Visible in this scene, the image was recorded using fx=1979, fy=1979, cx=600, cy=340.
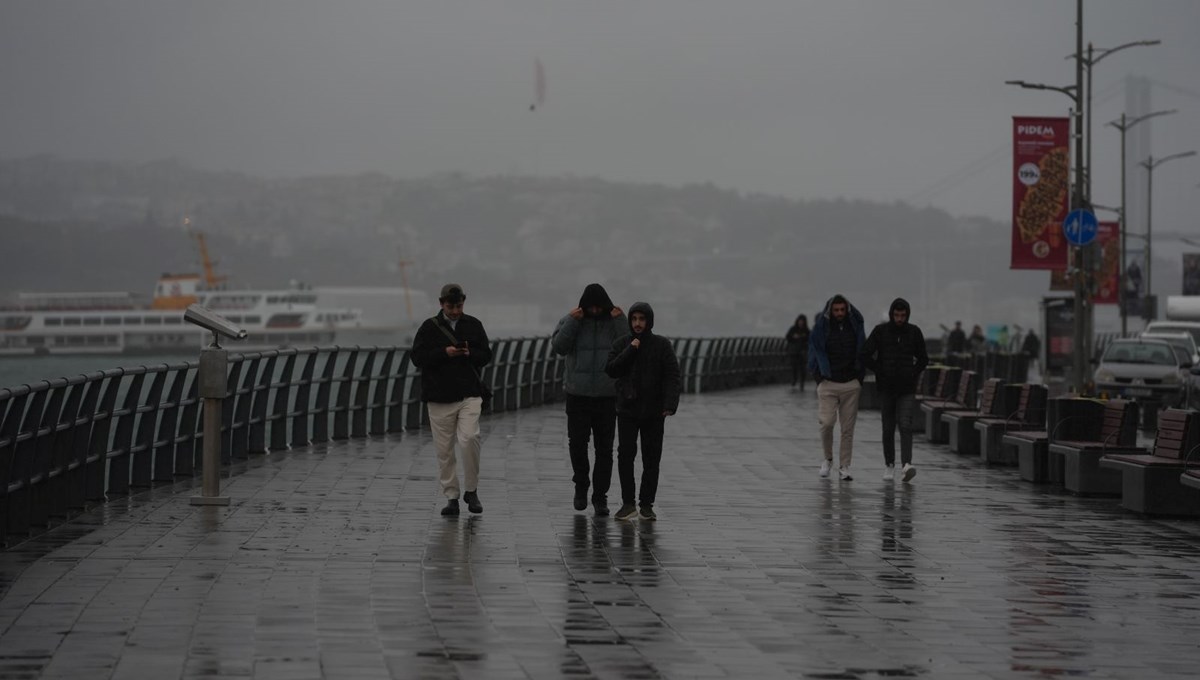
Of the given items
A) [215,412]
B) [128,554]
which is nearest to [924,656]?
[128,554]

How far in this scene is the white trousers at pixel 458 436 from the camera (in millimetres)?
14164

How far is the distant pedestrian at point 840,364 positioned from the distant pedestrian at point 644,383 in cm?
417

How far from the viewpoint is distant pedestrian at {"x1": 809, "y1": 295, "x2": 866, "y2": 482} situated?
18.1 metres

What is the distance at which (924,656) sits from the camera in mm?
8383

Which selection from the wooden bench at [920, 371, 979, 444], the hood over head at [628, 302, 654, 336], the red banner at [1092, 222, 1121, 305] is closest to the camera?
the hood over head at [628, 302, 654, 336]

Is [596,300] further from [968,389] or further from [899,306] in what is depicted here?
[968,389]

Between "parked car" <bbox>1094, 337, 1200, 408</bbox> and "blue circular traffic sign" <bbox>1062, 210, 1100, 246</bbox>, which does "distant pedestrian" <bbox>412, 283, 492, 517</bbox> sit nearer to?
"blue circular traffic sign" <bbox>1062, 210, 1100, 246</bbox>

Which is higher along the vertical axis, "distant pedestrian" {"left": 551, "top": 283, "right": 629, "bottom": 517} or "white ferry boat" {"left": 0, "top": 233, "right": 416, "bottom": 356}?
"distant pedestrian" {"left": 551, "top": 283, "right": 629, "bottom": 517}

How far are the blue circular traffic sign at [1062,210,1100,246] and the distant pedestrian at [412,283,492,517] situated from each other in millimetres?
20523

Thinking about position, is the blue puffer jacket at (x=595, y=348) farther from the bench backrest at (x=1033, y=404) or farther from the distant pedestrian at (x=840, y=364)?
the bench backrest at (x=1033, y=404)

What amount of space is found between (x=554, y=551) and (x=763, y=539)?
65.6 inches

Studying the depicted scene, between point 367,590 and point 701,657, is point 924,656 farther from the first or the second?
point 367,590

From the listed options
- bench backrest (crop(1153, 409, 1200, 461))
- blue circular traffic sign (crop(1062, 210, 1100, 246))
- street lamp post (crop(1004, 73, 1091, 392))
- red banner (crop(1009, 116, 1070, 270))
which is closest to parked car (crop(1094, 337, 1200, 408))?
street lamp post (crop(1004, 73, 1091, 392))

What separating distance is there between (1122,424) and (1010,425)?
4007mm
